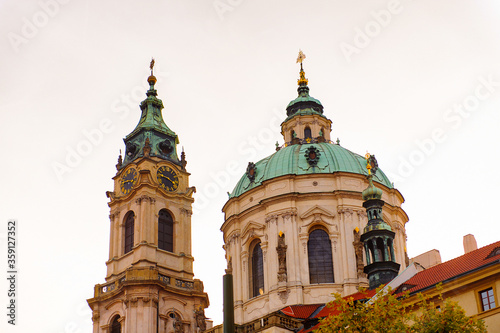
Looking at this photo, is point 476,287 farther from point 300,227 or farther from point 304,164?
point 304,164

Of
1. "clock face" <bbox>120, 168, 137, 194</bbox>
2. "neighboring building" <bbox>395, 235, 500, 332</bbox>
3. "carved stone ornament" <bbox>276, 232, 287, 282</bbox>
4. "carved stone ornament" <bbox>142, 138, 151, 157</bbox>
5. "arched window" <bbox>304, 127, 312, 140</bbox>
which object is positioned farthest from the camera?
"carved stone ornament" <bbox>142, 138, 151, 157</bbox>

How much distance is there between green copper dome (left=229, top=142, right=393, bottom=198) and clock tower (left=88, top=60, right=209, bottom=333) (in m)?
5.76

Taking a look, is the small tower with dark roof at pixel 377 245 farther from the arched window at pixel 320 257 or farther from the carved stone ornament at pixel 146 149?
the carved stone ornament at pixel 146 149

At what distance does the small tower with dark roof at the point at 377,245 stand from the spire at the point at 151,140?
60.3 ft

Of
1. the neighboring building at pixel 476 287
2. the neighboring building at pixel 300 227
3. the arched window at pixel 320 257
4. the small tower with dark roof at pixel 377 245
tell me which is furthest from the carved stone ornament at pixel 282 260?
the neighboring building at pixel 476 287

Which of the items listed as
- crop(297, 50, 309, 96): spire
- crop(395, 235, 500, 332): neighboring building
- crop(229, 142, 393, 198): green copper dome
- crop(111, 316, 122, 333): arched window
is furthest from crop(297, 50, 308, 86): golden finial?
crop(395, 235, 500, 332): neighboring building

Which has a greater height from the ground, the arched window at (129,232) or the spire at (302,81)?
the spire at (302,81)

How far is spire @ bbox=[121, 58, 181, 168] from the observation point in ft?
184

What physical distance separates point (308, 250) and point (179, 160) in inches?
608

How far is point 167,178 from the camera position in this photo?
55.2 m

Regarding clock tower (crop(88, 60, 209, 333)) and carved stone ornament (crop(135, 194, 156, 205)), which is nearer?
clock tower (crop(88, 60, 209, 333))

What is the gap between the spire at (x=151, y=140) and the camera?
184 feet

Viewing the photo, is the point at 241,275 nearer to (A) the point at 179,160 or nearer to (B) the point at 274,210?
(B) the point at 274,210

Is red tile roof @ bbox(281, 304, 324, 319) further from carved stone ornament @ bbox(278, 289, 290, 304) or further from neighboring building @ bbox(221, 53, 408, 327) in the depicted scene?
carved stone ornament @ bbox(278, 289, 290, 304)
